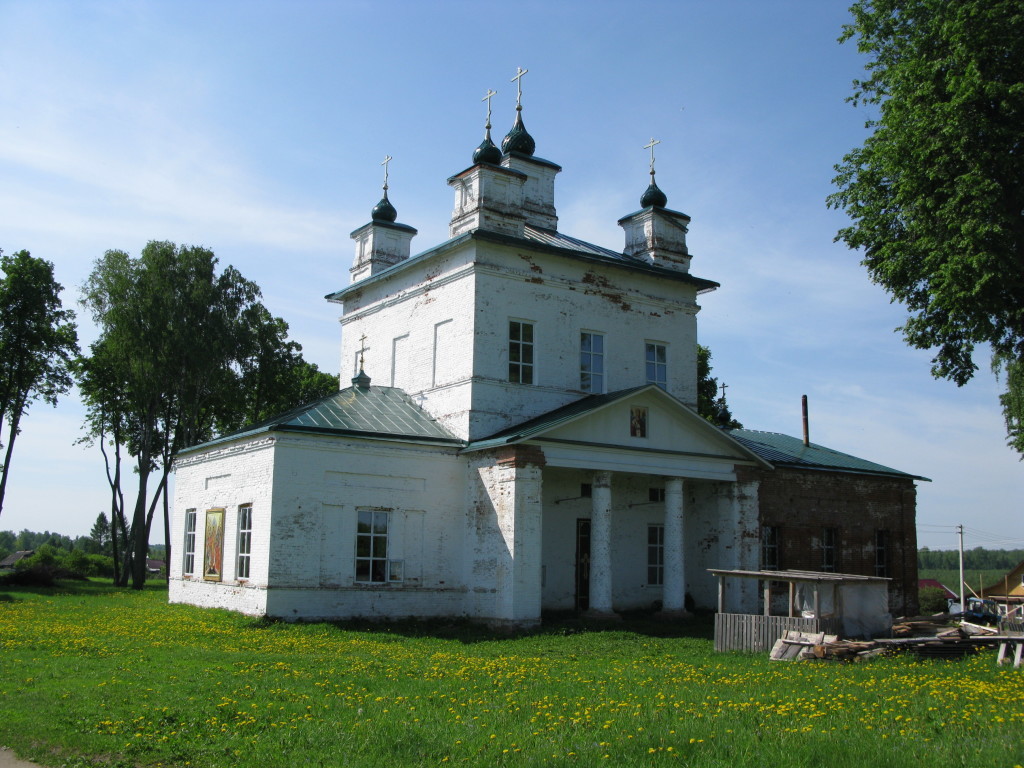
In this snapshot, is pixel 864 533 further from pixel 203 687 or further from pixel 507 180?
pixel 203 687

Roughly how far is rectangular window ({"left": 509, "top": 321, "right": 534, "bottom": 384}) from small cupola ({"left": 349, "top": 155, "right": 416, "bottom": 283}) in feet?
21.0

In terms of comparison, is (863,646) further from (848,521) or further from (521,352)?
(848,521)

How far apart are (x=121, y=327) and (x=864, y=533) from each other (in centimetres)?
2544

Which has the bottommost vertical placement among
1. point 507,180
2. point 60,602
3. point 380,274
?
point 60,602

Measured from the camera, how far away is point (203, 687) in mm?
10352

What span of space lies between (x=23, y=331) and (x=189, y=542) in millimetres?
13862

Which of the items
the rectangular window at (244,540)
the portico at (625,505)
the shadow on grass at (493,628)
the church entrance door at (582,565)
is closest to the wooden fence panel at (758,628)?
the shadow on grass at (493,628)

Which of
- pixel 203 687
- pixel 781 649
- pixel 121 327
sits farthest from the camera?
pixel 121 327

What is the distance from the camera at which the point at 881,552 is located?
27.3 meters

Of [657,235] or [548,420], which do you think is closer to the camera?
[548,420]

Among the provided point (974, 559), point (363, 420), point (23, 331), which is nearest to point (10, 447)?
point (23, 331)

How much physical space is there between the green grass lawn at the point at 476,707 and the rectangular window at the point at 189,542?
23.6 ft

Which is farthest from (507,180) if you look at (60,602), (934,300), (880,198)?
(60,602)

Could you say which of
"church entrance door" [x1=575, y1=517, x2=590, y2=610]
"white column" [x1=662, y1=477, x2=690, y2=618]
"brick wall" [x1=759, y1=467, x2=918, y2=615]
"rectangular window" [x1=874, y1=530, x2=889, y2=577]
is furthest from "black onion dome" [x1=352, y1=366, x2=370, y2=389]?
"rectangular window" [x1=874, y1=530, x2=889, y2=577]
